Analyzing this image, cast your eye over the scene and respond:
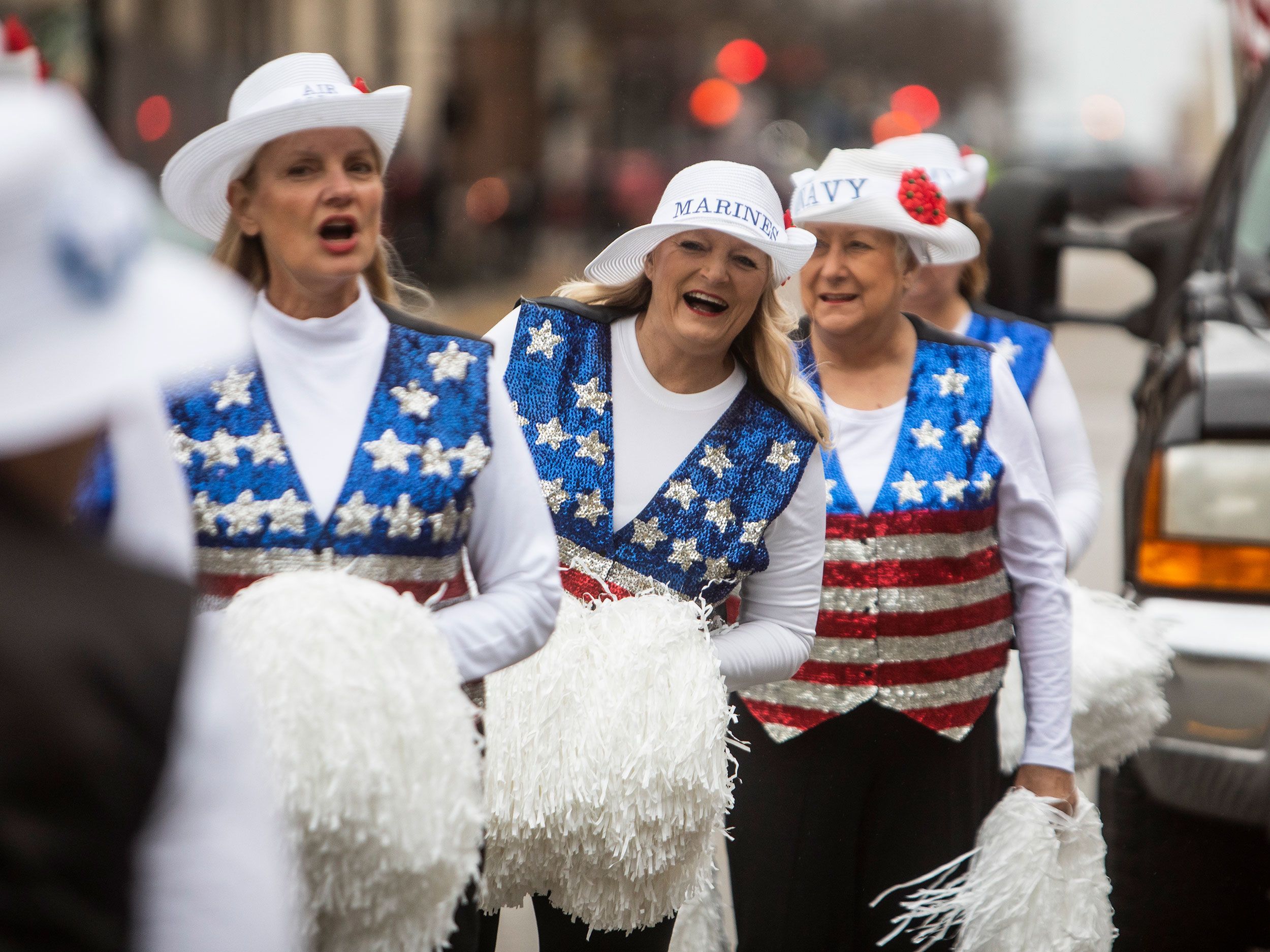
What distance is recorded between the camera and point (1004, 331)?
4172mm

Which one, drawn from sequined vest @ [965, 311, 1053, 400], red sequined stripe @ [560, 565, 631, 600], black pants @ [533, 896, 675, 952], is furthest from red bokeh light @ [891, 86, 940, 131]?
black pants @ [533, 896, 675, 952]

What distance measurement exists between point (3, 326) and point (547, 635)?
1320 mm

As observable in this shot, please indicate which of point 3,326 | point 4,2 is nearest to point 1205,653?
point 3,326

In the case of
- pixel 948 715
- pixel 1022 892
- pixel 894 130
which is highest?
Answer: pixel 894 130

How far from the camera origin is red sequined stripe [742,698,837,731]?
309 centimetres

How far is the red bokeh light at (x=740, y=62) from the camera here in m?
44.3

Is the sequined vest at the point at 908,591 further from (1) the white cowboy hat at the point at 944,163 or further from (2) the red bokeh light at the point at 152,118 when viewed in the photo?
(2) the red bokeh light at the point at 152,118

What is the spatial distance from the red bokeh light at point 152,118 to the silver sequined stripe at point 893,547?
11.9m

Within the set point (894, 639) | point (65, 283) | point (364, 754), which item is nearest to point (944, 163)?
point (894, 639)

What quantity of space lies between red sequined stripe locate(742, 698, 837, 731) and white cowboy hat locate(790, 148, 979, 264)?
3.32 ft

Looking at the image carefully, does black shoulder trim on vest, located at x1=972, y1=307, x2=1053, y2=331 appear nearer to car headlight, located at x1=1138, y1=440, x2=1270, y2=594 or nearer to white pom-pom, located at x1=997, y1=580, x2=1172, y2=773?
car headlight, located at x1=1138, y1=440, x2=1270, y2=594

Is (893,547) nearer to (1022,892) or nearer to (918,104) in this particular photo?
(1022,892)

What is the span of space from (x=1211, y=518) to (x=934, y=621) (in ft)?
3.26

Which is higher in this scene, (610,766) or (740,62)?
(740,62)
